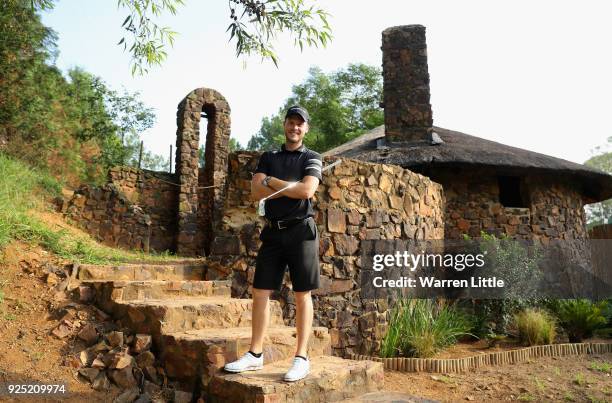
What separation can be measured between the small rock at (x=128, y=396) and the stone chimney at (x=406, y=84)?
7.65 meters

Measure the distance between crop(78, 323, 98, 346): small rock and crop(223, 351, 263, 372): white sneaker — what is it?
120 centimetres

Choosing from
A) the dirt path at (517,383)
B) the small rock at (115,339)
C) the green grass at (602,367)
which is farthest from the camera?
the green grass at (602,367)

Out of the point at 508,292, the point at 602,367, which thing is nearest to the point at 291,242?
the point at 602,367

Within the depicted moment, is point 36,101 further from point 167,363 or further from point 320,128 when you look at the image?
point 320,128

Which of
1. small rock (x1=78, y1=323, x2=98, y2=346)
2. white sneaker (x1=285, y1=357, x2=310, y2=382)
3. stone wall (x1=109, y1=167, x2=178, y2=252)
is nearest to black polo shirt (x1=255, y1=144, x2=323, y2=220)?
white sneaker (x1=285, y1=357, x2=310, y2=382)

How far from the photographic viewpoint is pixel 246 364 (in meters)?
2.78

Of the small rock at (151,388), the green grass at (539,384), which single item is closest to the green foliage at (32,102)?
the small rock at (151,388)

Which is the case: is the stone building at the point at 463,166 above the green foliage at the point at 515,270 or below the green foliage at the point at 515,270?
above

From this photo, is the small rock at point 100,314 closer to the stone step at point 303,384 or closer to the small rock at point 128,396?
the small rock at point 128,396

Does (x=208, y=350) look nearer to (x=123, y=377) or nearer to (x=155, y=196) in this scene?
(x=123, y=377)

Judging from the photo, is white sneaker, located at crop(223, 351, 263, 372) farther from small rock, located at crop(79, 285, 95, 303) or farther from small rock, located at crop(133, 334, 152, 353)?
small rock, located at crop(79, 285, 95, 303)

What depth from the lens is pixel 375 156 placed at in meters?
9.08

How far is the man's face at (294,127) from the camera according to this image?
2.88 metres

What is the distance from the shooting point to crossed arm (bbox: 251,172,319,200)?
9.05 feet
